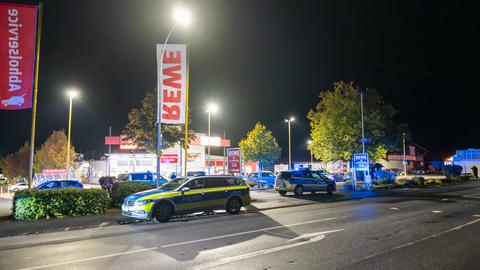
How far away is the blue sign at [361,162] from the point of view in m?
27.6

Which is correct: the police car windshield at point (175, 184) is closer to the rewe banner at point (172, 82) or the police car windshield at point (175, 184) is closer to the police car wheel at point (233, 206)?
the police car wheel at point (233, 206)

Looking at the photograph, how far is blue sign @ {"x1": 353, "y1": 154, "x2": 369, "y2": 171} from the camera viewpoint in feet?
90.4

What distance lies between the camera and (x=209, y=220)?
13719mm

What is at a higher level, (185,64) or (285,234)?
(185,64)

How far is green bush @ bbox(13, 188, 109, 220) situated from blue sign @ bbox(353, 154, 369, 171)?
19175 mm

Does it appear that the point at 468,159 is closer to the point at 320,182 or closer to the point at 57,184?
the point at 320,182

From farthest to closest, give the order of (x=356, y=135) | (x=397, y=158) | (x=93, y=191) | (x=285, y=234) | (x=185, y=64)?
1. (x=397, y=158)
2. (x=356, y=135)
3. (x=185, y=64)
4. (x=93, y=191)
5. (x=285, y=234)

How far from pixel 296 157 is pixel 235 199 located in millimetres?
73699

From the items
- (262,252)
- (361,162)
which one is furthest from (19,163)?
(262,252)

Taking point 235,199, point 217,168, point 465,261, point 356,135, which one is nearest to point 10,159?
point 217,168

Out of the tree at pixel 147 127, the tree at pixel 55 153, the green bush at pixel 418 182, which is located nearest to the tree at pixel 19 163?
the tree at pixel 55 153

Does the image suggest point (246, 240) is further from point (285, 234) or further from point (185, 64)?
point (185, 64)

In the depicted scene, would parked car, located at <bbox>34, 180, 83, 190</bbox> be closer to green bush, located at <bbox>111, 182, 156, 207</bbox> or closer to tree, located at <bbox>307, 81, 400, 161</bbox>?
green bush, located at <bbox>111, 182, 156, 207</bbox>

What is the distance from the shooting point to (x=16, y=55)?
13703 mm
